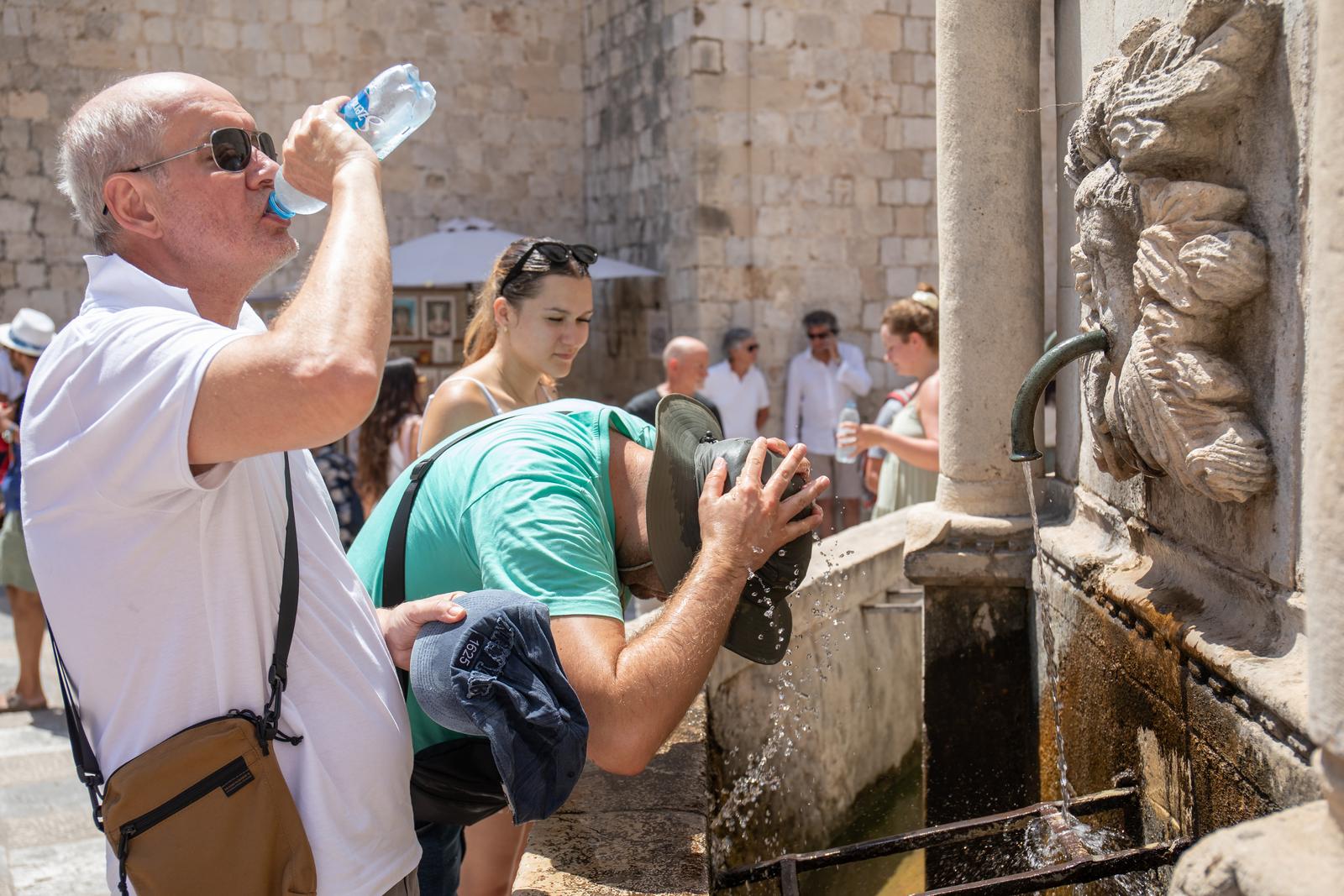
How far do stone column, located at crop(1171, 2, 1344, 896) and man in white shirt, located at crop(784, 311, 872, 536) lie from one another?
30.6 ft

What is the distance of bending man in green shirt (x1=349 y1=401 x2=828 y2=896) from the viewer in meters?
1.70

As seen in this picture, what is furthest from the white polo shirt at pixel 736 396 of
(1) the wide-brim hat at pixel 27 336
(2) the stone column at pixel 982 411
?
(2) the stone column at pixel 982 411

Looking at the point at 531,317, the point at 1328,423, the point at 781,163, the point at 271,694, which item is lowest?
the point at 271,694

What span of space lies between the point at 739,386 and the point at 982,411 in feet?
23.3

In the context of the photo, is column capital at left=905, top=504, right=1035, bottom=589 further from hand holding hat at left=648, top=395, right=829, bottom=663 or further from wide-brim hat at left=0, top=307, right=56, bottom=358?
wide-brim hat at left=0, top=307, right=56, bottom=358

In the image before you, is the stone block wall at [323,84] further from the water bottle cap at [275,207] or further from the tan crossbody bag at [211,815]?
the tan crossbody bag at [211,815]

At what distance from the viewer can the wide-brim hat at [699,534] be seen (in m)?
1.94

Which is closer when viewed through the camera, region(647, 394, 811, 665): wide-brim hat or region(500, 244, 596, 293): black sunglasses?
region(647, 394, 811, 665): wide-brim hat

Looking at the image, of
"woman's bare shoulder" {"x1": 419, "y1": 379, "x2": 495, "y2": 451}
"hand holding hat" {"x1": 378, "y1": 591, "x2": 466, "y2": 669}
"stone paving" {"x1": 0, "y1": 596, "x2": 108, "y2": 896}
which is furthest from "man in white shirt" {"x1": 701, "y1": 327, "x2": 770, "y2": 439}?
"hand holding hat" {"x1": 378, "y1": 591, "x2": 466, "y2": 669}

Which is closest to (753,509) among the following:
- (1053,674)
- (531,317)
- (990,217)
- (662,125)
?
(1053,674)

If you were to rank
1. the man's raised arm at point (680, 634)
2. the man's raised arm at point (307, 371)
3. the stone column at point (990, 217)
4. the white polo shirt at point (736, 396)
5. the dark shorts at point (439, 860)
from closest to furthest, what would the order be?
1. the man's raised arm at point (307, 371)
2. the man's raised arm at point (680, 634)
3. the dark shorts at point (439, 860)
4. the stone column at point (990, 217)
5. the white polo shirt at point (736, 396)

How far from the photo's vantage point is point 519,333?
3555mm

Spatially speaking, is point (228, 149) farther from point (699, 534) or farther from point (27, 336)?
point (27, 336)

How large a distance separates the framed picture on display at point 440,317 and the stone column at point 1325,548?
1139cm
